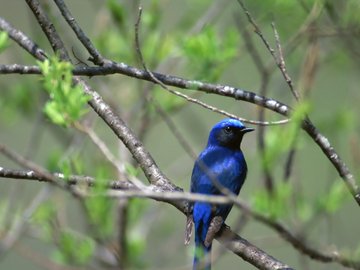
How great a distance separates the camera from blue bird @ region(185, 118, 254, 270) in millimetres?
4426

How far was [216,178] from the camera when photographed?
15.9 ft

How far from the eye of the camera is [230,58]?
507 cm

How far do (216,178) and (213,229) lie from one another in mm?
506

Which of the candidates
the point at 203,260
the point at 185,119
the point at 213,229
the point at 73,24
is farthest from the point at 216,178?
the point at 185,119

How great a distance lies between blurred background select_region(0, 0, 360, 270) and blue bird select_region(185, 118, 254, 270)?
214 mm

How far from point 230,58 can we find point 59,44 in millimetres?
1318

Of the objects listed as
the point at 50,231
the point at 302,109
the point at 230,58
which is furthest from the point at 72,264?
the point at 302,109

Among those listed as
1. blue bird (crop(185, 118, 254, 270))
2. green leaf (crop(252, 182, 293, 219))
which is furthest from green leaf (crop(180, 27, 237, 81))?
green leaf (crop(252, 182, 293, 219))

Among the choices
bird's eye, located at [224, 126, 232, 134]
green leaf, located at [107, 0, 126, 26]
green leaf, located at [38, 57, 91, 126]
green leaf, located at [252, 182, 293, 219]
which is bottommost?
green leaf, located at [252, 182, 293, 219]

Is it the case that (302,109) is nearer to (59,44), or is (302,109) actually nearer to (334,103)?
(59,44)

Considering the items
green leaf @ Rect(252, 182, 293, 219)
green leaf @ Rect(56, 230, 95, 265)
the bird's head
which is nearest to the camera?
green leaf @ Rect(252, 182, 293, 219)

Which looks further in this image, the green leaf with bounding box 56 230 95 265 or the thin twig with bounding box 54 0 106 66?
the green leaf with bounding box 56 230 95 265

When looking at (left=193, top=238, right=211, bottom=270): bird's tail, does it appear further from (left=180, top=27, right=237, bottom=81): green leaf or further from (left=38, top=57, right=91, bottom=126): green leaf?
(left=38, top=57, right=91, bottom=126): green leaf

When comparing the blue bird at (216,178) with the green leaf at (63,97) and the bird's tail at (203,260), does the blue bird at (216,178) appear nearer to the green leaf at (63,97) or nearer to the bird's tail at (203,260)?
the bird's tail at (203,260)
